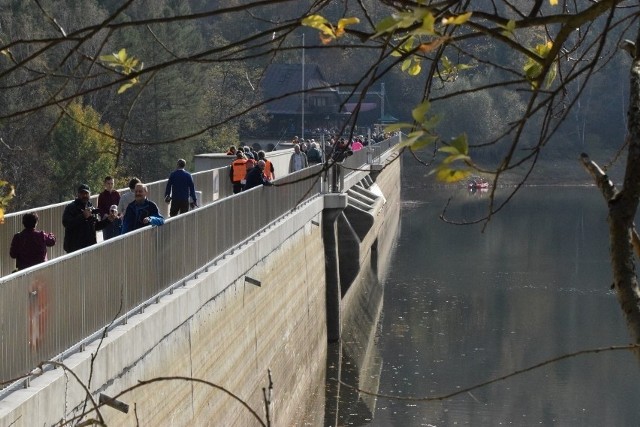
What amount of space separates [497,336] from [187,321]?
19533 mm

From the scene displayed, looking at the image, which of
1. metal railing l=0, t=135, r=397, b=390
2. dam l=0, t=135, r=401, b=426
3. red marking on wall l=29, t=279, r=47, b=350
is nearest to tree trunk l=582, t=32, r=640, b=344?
dam l=0, t=135, r=401, b=426

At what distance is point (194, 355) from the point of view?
1372cm

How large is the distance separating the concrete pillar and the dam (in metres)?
0.06

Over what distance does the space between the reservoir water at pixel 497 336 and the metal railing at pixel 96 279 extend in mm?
2590

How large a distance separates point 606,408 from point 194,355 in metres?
13.0

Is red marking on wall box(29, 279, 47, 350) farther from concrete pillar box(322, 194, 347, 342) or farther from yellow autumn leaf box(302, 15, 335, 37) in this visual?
concrete pillar box(322, 194, 347, 342)

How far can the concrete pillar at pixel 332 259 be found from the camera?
29.4 metres

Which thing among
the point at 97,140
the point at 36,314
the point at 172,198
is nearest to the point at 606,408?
the point at 172,198

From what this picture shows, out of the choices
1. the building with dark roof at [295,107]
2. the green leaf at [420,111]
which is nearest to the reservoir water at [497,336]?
the green leaf at [420,111]

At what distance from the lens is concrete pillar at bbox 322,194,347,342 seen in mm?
29359

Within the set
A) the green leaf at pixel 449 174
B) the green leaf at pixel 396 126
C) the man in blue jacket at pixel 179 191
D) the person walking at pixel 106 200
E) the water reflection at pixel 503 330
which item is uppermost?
the green leaf at pixel 396 126

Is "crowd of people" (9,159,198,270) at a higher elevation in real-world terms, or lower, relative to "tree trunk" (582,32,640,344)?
lower

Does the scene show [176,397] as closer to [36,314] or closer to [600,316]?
[36,314]

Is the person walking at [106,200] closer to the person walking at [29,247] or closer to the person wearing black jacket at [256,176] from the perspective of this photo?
the person walking at [29,247]
